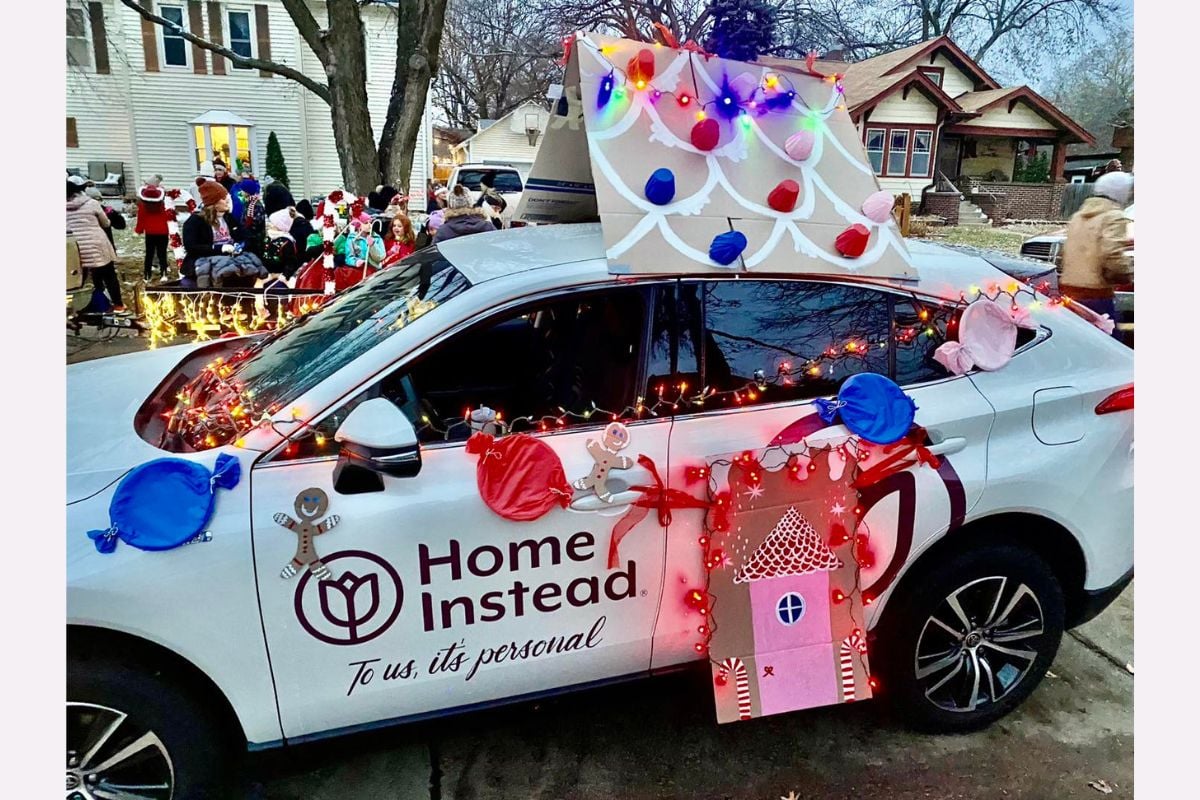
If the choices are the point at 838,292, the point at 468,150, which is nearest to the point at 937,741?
the point at 838,292

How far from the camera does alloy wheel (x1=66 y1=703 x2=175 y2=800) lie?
2.04 metres

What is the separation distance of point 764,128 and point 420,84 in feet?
39.5

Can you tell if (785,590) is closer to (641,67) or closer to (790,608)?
(790,608)

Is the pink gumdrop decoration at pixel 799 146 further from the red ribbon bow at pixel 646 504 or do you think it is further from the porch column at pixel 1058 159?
the porch column at pixel 1058 159

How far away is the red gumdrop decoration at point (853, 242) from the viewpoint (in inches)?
102

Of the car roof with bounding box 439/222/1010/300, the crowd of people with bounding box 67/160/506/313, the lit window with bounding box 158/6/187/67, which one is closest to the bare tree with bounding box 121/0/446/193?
the crowd of people with bounding box 67/160/506/313

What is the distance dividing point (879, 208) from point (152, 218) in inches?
492

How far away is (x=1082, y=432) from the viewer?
8.79 ft

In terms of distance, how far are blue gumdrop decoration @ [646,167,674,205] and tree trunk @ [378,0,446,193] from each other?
12.1 m

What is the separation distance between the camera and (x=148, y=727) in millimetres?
2070

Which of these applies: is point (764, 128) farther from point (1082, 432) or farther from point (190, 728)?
point (190, 728)

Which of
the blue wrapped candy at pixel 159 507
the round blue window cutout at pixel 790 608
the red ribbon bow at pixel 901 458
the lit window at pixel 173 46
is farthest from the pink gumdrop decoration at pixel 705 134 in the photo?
the lit window at pixel 173 46

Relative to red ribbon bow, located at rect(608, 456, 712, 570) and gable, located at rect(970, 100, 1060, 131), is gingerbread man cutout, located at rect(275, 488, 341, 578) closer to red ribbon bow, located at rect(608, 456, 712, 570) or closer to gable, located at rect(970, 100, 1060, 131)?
red ribbon bow, located at rect(608, 456, 712, 570)

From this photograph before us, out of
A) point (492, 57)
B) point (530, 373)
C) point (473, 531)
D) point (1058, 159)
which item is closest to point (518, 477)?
point (473, 531)
